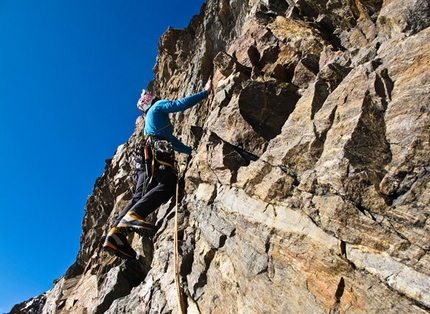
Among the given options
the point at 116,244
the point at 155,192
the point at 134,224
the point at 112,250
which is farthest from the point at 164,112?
the point at 112,250

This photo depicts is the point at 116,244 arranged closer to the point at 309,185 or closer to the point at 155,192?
the point at 155,192

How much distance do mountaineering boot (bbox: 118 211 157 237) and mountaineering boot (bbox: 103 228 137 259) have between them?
212 millimetres

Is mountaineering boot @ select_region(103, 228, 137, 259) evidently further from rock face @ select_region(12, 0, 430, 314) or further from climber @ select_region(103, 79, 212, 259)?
rock face @ select_region(12, 0, 430, 314)

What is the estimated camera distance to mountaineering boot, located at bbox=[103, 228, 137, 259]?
7.55 metres

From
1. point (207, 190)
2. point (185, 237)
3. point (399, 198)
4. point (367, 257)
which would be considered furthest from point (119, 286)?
point (399, 198)

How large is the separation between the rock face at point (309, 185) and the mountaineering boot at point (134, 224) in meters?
0.58

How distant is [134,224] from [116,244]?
833 mm

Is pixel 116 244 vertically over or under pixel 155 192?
under

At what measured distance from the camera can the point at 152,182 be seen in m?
8.38

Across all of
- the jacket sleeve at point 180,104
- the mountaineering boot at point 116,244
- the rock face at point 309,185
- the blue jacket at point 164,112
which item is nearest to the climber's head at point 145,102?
the blue jacket at point 164,112

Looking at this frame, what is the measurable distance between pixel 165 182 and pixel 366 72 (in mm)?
5283

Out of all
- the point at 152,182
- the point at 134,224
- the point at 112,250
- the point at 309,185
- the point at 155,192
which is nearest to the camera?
the point at 309,185

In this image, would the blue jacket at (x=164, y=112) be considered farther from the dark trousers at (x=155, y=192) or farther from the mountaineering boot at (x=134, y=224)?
the mountaineering boot at (x=134, y=224)

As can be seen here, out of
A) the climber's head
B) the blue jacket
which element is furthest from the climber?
the climber's head
